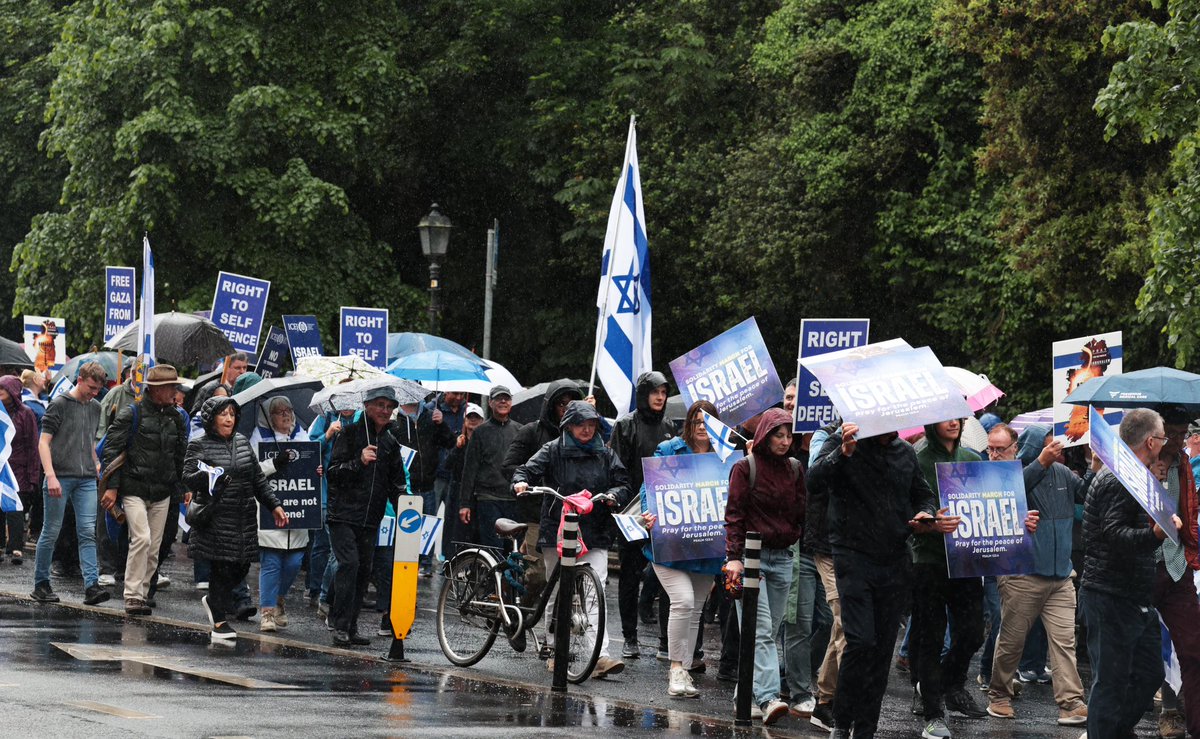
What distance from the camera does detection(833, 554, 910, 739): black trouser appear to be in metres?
8.67

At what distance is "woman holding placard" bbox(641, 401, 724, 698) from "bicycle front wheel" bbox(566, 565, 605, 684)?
0.43 m

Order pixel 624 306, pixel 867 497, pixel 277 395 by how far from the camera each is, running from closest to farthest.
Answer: pixel 867 497, pixel 624 306, pixel 277 395

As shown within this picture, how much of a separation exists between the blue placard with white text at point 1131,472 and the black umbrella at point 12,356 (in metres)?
12.0

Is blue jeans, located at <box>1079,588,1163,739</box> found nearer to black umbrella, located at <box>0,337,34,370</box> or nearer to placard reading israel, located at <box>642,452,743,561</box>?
placard reading israel, located at <box>642,452,743,561</box>

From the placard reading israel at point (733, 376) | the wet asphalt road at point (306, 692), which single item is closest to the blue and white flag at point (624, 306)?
the placard reading israel at point (733, 376)

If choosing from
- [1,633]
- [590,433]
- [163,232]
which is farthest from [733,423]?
[163,232]

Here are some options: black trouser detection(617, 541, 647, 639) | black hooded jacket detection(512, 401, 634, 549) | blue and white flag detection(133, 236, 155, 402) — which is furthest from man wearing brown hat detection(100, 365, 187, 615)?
black trouser detection(617, 541, 647, 639)

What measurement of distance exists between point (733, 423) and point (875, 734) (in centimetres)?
295

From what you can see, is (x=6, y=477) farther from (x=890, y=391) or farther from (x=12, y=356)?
(x=890, y=391)

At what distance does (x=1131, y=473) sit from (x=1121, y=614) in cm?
73

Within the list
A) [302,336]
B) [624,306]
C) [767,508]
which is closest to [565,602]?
[767,508]

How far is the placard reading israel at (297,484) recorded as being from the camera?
43.5 feet

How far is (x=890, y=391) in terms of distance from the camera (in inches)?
338

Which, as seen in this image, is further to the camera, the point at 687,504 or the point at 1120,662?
the point at 687,504
